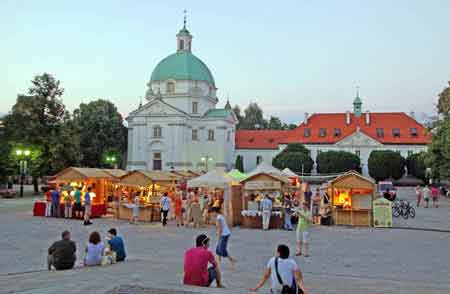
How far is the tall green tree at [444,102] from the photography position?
127ft

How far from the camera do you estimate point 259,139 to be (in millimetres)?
77000

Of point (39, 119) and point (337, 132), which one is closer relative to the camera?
point (39, 119)

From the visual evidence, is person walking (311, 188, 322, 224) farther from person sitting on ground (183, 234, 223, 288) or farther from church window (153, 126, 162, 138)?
church window (153, 126, 162, 138)

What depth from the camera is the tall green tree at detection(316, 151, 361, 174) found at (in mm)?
62844

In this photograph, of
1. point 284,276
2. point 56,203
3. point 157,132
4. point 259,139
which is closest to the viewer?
point 284,276

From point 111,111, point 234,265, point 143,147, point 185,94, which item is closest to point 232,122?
point 185,94

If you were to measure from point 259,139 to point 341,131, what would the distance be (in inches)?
545

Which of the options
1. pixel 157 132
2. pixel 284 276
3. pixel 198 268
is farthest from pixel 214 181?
pixel 157 132

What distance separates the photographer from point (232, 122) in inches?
2881

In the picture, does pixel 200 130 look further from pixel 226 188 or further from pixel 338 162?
pixel 226 188

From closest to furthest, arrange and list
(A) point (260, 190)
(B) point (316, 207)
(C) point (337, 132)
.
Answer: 1. (A) point (260, 190)
2. (B) point (316, 207)
3. (C) point (337, 132)

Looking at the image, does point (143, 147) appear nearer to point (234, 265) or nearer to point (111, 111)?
point (111, 111)

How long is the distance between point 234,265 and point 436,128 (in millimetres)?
36437

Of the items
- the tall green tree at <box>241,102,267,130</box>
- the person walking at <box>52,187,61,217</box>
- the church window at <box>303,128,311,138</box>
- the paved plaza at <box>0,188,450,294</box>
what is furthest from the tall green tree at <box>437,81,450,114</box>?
the tall green tree at <box>241,102,267,130</box>
